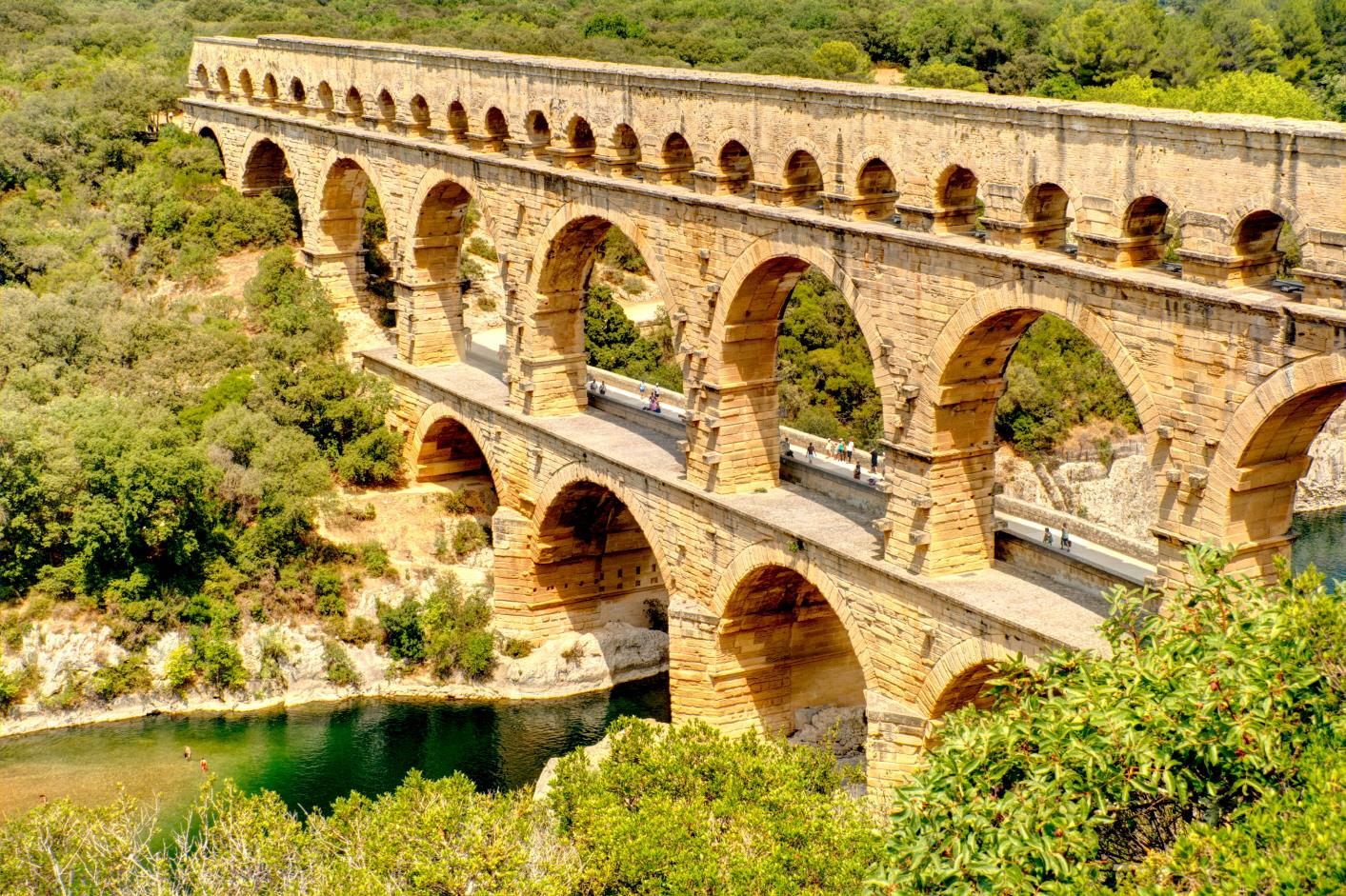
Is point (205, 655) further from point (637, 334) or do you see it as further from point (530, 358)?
point (637, 334)

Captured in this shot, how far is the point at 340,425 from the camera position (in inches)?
1420

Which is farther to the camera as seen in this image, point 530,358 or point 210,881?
point 530,358

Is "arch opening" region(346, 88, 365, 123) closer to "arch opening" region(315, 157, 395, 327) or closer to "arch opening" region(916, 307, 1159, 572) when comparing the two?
"arch opening" region(315, 157, 395, 327)

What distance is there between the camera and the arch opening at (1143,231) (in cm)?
1913

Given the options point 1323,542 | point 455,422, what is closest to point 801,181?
point 455,422

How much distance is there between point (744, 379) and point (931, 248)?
18.1 ft

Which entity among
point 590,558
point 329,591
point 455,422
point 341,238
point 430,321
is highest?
point 341,238

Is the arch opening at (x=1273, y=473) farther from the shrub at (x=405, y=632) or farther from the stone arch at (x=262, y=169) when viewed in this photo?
the stone arch at (x=262, y=169)

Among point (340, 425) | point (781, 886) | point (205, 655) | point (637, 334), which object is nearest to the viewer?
point (781, 886)

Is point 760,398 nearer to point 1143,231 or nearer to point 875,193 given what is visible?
point 875,193

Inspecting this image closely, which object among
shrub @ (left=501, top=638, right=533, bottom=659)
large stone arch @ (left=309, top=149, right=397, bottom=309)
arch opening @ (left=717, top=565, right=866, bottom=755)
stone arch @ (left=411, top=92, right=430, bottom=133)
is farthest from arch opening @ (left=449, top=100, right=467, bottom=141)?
arch opening @ (left=717, top=565, right=866, bottom=755)

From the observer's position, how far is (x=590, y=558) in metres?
33.3

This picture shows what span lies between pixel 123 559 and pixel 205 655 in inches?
96.9

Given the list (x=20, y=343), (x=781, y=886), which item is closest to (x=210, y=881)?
(x=781, y=886)
